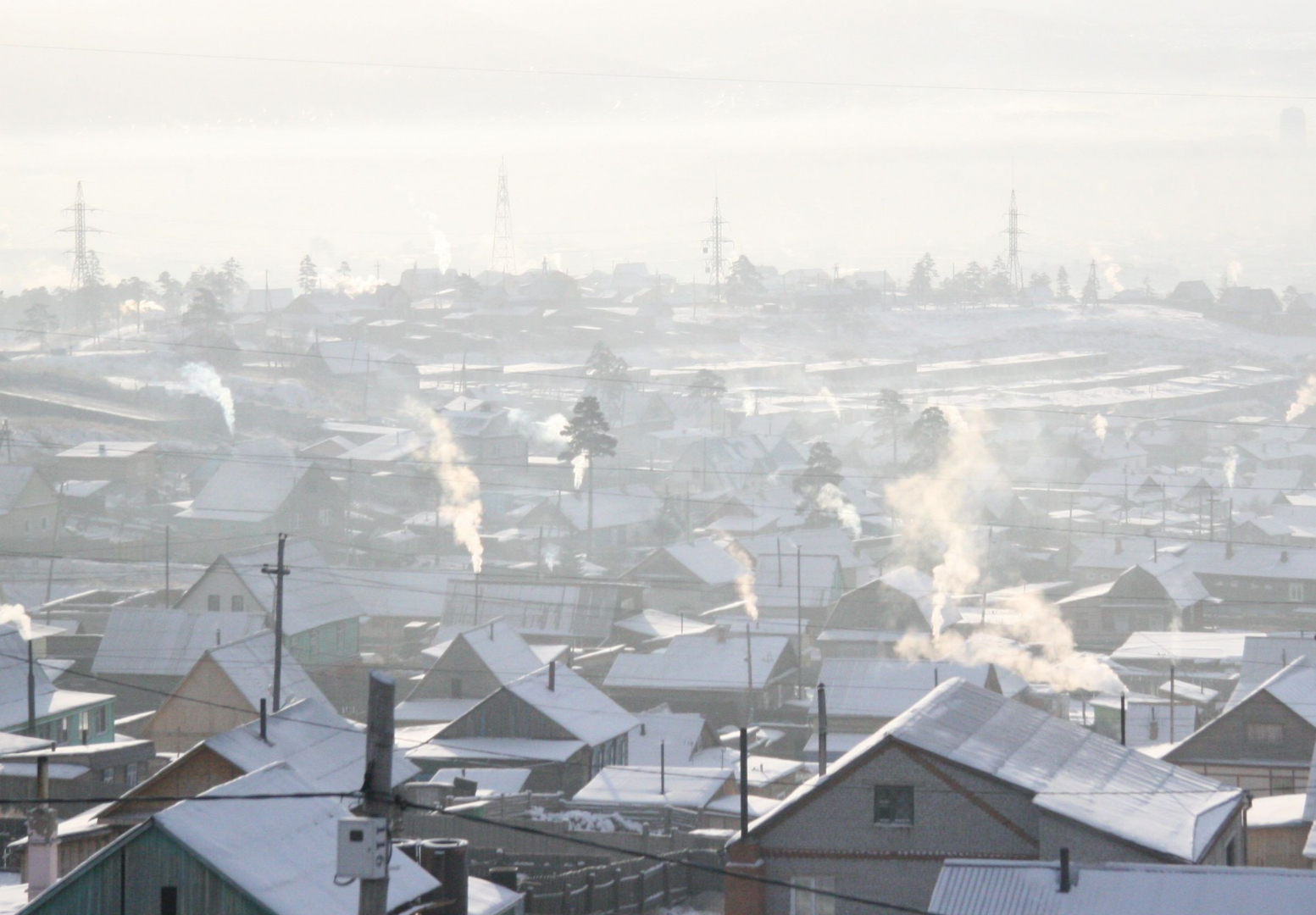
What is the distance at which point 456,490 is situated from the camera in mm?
70188

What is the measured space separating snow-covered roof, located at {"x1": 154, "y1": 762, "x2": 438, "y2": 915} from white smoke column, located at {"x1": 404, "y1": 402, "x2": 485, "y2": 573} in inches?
1805

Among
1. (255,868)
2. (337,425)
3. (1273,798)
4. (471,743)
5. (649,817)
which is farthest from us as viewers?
(337,425)

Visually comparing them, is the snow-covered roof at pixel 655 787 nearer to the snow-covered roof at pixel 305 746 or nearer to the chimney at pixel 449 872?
the snow-covered roof at pixel 305 746

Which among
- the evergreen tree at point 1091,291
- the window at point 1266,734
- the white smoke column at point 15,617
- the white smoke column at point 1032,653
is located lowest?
the white smoke column at point 1032,653

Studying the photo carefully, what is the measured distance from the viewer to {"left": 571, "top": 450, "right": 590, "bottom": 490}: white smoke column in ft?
239

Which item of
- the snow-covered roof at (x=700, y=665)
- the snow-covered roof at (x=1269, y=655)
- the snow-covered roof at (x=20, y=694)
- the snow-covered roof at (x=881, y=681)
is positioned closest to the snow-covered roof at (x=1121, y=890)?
the snow-covered roof at (x=881, y=681)

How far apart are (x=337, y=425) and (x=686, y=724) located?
182 feet

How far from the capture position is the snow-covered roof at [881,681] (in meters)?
35.7

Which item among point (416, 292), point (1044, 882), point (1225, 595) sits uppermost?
point (416, 292)

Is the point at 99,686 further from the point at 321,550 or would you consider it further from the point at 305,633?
the point at 321,550

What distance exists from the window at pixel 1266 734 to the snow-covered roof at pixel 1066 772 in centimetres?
1011

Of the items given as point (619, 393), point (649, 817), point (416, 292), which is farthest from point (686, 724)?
point (416, 292)

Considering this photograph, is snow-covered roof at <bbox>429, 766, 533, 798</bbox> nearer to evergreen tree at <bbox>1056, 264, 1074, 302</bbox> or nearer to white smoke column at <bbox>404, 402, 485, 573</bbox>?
white smoke column at <bbox>404, 402, 485, 573</bbox>

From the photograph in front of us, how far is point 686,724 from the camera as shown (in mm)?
33188
